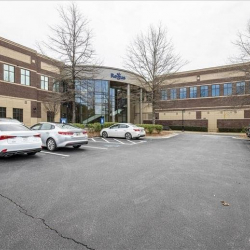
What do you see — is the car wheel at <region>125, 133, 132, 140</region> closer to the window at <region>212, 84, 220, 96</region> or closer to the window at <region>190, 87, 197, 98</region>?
the window at <region>190, 87, 197, 98</region>

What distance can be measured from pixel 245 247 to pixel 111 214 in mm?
1911

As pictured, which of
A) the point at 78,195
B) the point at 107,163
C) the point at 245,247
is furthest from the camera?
the point at 107,163

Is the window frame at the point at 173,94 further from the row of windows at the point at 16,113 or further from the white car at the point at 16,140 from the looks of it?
the white car at the point at 16,140

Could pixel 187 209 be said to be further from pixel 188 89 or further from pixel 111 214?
pixel 188 89

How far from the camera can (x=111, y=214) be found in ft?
10.3

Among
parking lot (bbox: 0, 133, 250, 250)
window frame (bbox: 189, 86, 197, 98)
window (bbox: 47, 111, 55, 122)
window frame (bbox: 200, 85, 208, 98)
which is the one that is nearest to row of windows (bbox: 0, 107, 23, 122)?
window (bbox: 47, 111, 55, 122)

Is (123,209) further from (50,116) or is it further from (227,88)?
(227,88)

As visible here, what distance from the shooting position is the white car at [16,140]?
689cm

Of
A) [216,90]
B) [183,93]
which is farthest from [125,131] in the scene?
[216,90]

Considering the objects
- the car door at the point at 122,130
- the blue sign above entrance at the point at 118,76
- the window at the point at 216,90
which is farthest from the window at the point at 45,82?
the window at the point at 216,90

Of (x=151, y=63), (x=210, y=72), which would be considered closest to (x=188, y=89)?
(x=210, y=72)

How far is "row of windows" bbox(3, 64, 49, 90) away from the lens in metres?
20.8

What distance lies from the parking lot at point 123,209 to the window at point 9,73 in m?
18.9

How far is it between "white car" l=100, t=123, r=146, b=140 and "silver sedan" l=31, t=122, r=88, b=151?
639 cm
